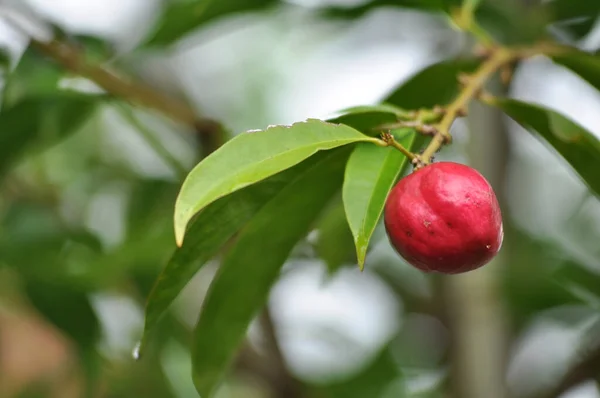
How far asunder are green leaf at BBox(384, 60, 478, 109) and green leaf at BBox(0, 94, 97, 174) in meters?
0.34

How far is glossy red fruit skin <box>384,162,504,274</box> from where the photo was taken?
0.41 m

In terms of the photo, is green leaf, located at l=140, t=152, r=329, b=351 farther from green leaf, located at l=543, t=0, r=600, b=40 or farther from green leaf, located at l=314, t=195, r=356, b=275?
green leaf, located at l=543, t=0, r=600, b=40

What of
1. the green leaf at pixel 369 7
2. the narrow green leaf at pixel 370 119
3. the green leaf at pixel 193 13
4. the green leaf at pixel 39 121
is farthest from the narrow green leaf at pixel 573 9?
the green leaf at pixel 39 121

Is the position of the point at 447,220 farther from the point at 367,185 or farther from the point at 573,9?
the point at 573,9

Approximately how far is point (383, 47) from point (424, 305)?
41 centimetres

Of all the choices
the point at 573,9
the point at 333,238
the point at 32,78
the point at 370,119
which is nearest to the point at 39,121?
the point at 32,78

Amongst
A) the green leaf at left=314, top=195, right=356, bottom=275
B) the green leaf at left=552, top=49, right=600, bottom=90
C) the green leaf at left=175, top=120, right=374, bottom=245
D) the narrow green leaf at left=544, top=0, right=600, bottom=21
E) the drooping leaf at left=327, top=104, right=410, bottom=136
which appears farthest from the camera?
the narrow green leaf at left=544, top=0, right=600, bottom=21

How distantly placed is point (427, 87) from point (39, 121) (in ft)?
1.39

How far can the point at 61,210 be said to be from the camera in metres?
1.32

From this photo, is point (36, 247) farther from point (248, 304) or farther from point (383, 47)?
point (383, 47)

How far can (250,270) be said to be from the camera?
1.84 feet

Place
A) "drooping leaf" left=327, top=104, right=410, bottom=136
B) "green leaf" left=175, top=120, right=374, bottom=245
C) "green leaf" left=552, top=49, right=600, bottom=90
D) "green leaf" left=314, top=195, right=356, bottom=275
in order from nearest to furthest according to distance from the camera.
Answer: "green leaf" left=175, top=120, right=374, bottom=245, "drooping leaf" left=327, top=104, right=410, bottom=136, "green leaf" left=552, top=49, right=600, bottom=90, "green leaf" left=314, top=195, right=356, bottom=275

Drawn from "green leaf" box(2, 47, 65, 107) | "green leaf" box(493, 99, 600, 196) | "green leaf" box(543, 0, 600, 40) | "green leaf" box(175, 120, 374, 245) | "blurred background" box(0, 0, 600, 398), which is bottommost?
"blurred background" box(0, 0, 600, 398)

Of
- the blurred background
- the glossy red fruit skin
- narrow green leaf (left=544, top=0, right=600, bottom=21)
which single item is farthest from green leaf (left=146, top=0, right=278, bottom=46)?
the glossy red fruit skin
